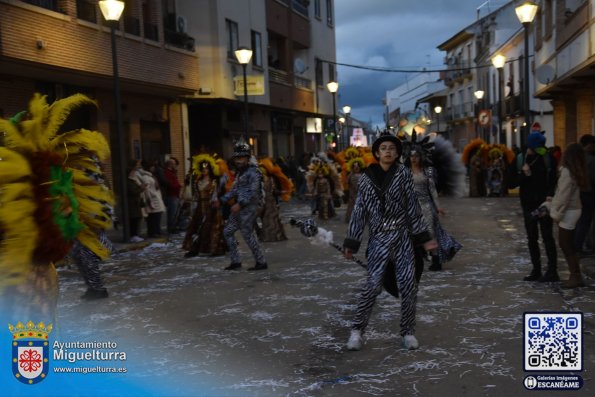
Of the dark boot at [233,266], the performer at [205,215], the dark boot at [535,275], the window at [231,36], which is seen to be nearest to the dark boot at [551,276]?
the dark boot at [535,275]

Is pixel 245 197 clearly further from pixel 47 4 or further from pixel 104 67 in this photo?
pixel 47 4

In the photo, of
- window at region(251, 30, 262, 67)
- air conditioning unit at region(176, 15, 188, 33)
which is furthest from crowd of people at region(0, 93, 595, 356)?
window at region(251, 30, 262, 67)

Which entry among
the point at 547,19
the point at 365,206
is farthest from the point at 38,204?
the point at 547,19

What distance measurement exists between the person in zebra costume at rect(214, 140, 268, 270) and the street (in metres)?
0.54

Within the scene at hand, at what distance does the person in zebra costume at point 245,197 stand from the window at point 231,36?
14369 millimetres

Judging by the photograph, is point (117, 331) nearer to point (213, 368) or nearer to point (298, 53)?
point (213, 368)

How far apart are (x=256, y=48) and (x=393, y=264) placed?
22226 mm

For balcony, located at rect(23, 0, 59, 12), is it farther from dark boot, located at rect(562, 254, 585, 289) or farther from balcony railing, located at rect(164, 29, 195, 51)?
dark boot, located at rect(562, 254, 585, 289)

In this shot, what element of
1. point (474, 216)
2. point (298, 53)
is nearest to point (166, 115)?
point (474, 216)

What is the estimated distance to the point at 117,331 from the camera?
21.7ft

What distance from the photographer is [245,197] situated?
9.93 meters

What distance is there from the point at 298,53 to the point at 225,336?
29172mm

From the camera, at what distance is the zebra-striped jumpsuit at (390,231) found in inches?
219

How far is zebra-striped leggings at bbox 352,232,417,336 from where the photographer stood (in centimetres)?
556
